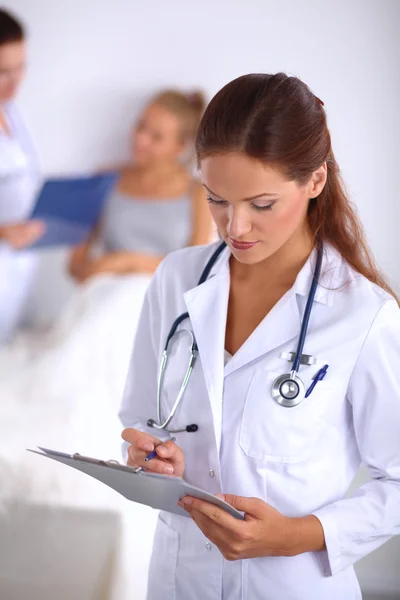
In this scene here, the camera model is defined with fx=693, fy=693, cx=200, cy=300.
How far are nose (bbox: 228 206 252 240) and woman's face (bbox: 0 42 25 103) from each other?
85.3 inches

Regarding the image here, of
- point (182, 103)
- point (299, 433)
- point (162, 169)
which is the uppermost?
point (182, 103)

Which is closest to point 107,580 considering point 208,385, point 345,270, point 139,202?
point 208,385

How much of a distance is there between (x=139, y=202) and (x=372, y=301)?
2088mm

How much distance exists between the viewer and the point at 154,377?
3.95ft

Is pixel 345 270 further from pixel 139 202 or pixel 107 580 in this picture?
pixel 139 202

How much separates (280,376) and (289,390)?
27 millimetres

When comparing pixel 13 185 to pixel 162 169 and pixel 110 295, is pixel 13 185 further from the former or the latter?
pixel 110 295

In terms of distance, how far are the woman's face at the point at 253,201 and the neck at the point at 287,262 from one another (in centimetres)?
6

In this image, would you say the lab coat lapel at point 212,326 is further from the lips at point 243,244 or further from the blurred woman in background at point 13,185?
the blurred woman in background at point 13,185

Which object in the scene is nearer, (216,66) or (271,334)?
(271,334)

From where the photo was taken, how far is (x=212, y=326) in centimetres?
108

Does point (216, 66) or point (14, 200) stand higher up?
point (216, 66)

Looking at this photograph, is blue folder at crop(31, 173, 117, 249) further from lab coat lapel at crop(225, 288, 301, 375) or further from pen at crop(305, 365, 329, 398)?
pen at crop(305, 365, 329, 398)

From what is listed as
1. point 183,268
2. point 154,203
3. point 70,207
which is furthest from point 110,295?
point 183,268
